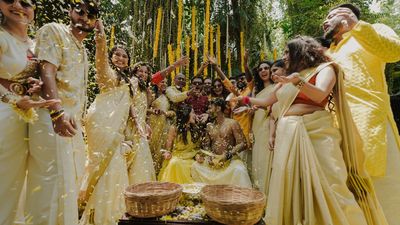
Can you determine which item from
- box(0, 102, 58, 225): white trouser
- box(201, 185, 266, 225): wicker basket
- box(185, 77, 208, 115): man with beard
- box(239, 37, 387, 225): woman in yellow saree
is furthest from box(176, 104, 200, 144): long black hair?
box(0, 102, 58, 225): white trouser

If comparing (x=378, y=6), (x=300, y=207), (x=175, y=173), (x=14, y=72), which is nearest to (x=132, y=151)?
(x=175, y=173)

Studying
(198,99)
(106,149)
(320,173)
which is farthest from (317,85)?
(198,99)

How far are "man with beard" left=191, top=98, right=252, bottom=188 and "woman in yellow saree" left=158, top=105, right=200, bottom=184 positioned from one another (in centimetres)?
17

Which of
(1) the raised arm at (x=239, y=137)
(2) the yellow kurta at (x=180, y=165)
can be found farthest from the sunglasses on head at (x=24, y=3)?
(1) the raised arm at (x=239, y=137)

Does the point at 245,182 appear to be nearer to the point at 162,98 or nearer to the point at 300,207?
the point at 300,207

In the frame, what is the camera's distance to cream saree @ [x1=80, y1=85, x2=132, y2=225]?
2.99m

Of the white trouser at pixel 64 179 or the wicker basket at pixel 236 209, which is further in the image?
the wicker basket at pixel 236 209

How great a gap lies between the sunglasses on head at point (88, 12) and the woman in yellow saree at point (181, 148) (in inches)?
96.6

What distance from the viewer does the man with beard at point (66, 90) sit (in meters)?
1.85

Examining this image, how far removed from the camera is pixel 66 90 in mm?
2125

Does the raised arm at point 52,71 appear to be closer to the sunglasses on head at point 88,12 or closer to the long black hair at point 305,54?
the sunglasses on head at point 88,12

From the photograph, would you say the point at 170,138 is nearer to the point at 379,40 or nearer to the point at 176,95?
the point at 176,95

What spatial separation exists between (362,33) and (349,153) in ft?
3.62

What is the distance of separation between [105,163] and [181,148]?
1.68 meters
